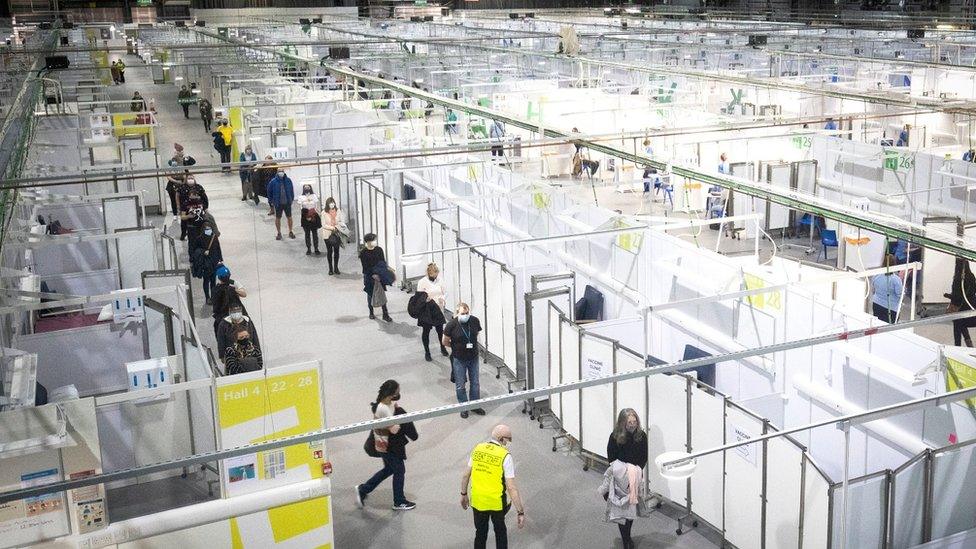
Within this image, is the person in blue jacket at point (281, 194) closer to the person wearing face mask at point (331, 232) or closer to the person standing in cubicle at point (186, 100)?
the person wearing face mask at point (331, 232)

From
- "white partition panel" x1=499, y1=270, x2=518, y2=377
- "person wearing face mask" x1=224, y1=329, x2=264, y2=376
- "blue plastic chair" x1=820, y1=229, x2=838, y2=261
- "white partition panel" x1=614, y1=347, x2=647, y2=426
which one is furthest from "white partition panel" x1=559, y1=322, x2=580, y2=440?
"blue plastic chair" x1=820, y1=229, x2=838, y2=261

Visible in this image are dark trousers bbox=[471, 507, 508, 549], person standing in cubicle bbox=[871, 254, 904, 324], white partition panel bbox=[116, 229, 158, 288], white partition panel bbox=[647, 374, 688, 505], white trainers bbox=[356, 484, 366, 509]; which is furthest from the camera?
white partition panel bbox=[116, 229, 158, 288]

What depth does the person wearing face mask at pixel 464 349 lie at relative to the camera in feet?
32.5

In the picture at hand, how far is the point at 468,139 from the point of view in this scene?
1911 cm

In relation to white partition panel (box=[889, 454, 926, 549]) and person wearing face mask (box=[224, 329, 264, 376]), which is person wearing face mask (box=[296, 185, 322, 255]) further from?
white partition panel (box=[889, 454, 926, 549])

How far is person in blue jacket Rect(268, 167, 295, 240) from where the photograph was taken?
17.0 meters

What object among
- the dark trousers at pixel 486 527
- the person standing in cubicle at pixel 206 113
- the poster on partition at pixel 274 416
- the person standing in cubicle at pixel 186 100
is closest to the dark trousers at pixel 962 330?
the dark trousers at pixel 486 527

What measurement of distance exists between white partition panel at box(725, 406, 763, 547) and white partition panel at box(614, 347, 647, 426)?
1001mm

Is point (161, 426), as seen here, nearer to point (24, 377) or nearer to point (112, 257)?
point (24, 377)

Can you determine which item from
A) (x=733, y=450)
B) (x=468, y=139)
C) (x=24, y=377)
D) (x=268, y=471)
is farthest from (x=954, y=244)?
(x=468, y=139)

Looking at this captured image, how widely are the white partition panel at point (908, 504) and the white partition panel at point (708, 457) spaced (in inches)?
54.6

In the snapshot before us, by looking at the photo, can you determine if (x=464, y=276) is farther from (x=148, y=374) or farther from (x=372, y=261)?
(x=148, y=374)

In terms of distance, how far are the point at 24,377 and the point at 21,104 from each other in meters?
9.80

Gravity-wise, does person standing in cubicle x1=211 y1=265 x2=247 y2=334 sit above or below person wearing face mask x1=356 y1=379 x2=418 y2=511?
above
